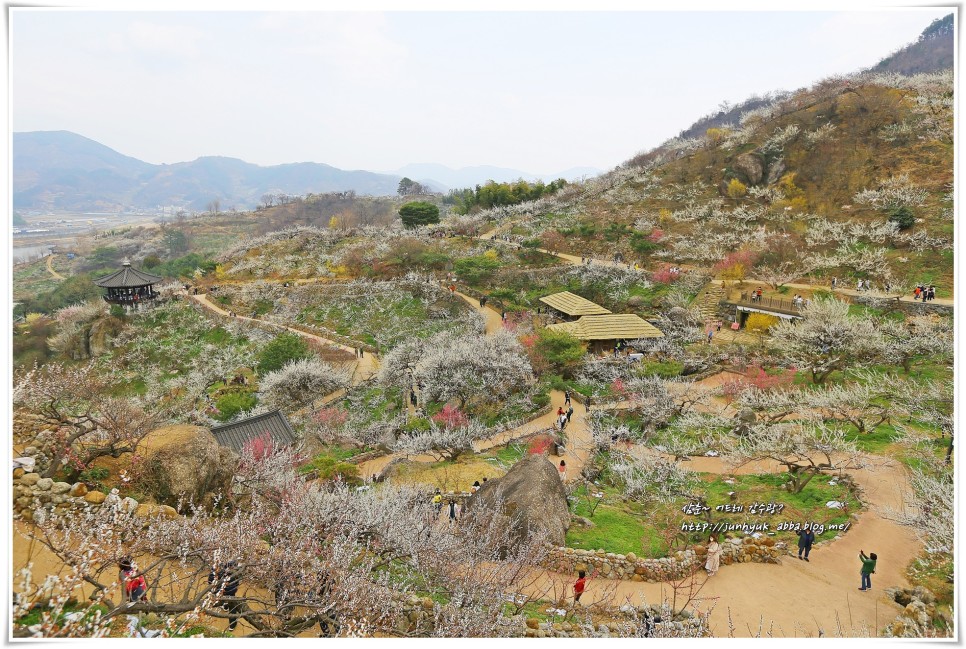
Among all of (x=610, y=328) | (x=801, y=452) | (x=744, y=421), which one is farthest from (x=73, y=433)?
(x=610, y=328)

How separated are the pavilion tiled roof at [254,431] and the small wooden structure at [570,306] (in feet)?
58.7

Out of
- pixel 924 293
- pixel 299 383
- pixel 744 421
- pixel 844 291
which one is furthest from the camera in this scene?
pixel 844 291

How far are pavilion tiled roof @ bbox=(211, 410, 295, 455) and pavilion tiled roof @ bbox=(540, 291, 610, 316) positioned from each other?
1788 cm

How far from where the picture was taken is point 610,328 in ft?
85.8

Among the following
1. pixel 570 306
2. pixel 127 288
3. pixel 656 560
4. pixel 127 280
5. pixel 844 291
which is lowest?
pixel 656 560

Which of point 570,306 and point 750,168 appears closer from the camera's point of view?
point 570,306

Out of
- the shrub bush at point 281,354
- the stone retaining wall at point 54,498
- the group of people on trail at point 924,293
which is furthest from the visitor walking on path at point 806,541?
the shrub bush at point 281,354

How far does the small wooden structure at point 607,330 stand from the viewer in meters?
25.6

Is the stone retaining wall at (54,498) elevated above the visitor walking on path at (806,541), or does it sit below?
above

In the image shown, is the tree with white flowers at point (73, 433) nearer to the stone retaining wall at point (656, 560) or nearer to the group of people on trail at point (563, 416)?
the stone retaining wall at point (656, 560)

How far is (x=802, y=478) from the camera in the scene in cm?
1280

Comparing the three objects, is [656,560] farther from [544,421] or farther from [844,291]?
[844,291]

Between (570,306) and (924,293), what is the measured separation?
57.5ft

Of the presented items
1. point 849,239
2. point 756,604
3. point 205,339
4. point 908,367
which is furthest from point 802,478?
point 205,339
